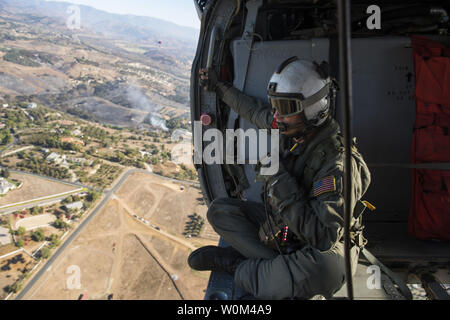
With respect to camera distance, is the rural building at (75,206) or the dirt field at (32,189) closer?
the rural building at (75,206)

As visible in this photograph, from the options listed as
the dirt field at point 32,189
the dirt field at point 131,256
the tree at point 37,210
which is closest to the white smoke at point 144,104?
the dirt field at point 131,256

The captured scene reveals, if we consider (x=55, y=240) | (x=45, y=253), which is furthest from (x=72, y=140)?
(x=45, y=253)

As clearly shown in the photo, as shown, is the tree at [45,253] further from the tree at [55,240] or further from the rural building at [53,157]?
the rural building at [53,157]

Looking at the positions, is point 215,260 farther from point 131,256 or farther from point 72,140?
point 72,140

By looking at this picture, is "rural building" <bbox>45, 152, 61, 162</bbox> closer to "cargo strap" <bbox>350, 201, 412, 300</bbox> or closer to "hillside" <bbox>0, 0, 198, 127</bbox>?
"hillside" <bbox>0, 0, 198, 127</bbox>

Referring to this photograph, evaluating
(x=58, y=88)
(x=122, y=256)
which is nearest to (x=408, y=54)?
(x=122, y=256)

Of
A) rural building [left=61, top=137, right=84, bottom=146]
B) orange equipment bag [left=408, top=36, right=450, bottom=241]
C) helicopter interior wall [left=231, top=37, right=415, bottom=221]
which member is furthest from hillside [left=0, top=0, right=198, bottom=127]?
orange equipment bag [left=408, top=36, right=450, bottom=241]
